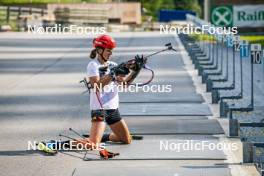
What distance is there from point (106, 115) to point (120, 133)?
0.42 meters

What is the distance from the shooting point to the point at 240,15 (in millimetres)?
52875

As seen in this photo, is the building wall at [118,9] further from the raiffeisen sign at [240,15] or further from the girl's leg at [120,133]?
the girl's leg at [120,133]

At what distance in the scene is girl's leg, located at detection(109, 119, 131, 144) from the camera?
46.3 ft

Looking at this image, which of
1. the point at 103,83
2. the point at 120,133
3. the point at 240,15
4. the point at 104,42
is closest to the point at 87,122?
the point at 120,133

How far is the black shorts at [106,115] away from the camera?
1372cm

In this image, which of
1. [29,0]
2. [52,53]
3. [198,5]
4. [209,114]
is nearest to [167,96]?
[209,114]

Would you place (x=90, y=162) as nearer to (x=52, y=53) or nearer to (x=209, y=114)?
(x=209, y=114)

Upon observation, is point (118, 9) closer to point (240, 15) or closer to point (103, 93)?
point (240, 15)

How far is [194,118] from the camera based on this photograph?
17344mm

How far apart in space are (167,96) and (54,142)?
294 inches

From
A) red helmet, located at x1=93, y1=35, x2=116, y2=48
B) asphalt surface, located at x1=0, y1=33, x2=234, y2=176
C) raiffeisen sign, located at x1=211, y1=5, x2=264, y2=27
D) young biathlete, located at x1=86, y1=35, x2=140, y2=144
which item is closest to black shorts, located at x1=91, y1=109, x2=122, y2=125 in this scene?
young biathlete, located at x1=86, y1=35, x2=140, y2=144

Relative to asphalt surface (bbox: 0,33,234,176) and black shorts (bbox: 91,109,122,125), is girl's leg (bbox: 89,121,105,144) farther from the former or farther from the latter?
asphalt surface (bbox: 0,33,234,176)

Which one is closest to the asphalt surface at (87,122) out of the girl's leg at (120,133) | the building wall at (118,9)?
the girl's leg at (120,133)

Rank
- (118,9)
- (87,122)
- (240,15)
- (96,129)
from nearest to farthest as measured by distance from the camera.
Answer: (96,129)
(87,122)
(240,15)
(118,9)
